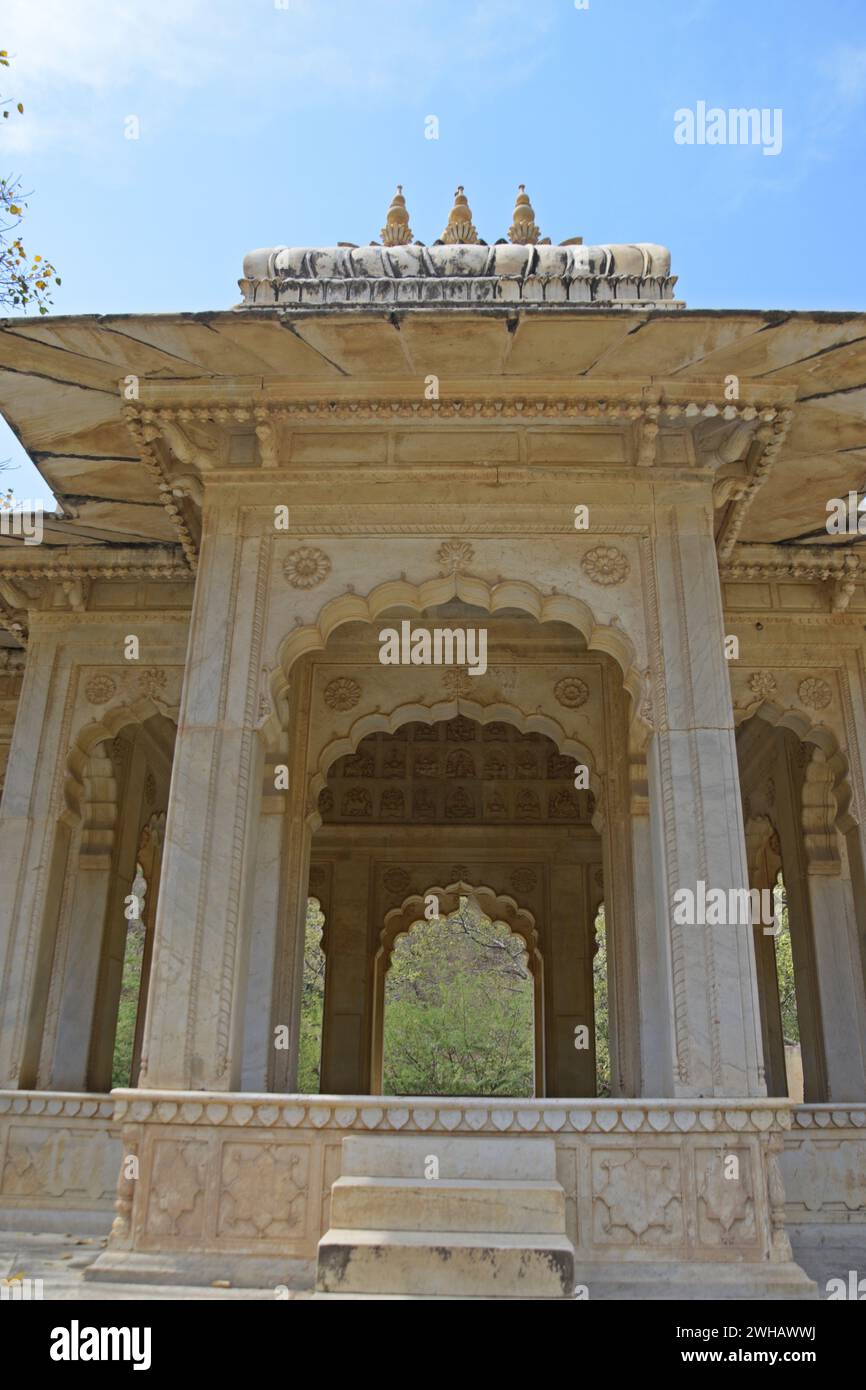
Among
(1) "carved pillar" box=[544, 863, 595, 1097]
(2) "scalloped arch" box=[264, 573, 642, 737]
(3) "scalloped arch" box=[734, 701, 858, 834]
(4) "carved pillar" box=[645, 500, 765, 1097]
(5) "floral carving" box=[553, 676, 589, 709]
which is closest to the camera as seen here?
(4) "carved pillar" box=[645, 500, 765, 1097]

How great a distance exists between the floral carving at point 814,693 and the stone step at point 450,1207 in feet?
14.8

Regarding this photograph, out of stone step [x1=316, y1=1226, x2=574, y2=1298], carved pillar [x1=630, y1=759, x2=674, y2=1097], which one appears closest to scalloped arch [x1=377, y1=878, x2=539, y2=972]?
carved pillar [x1=630, y1=759, x2=674, y2=1097]

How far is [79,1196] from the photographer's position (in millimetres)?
6812

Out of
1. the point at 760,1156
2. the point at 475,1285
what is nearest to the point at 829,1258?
the point at 760,1156

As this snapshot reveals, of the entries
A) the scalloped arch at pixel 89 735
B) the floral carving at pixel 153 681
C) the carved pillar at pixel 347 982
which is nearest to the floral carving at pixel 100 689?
the scalloped arch at pixel 89 735

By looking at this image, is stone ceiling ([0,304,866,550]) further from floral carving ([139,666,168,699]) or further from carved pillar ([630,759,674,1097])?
carved pillar ([630,759,674,1097])

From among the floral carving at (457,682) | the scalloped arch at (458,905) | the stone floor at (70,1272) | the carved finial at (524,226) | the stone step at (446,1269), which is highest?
the carved finial at (524,226)

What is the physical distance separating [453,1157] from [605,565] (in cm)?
322

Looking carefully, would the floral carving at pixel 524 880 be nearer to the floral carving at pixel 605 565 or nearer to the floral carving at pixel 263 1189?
the floral carving at pixel 605 565

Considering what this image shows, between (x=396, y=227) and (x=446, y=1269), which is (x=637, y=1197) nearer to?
(x=446, y=1269)

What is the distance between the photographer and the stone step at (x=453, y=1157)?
492cm

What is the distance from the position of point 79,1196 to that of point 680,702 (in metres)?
4.71

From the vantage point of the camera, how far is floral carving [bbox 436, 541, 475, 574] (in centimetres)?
628

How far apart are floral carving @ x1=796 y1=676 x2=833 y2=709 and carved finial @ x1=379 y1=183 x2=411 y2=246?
4.16m
